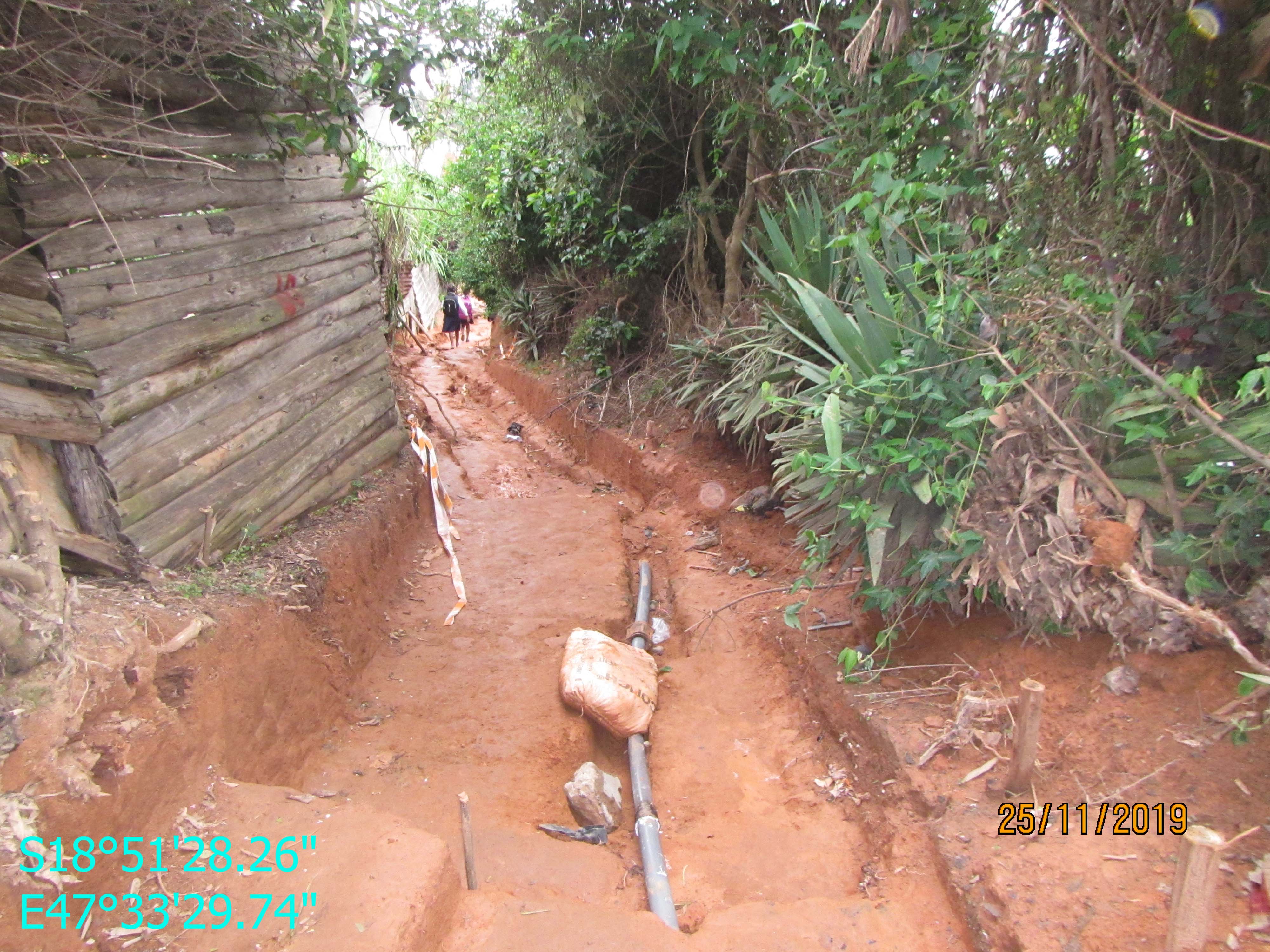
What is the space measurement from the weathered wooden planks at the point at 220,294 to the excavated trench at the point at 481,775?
124 cm

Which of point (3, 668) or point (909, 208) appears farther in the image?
point (909, 208)

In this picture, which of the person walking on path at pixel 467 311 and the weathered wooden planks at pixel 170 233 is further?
the person walking on path at pixel 467 311

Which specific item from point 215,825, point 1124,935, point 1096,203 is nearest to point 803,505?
point 1096,203

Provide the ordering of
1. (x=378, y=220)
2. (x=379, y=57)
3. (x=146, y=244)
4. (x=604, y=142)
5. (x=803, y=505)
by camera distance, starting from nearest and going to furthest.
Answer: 1. (x=146, y=244)
2. (x=803, y=505)
3. (x=379, y=57)
4. (x=604, y=142)
5. (x=378, y=220)

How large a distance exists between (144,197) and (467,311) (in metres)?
10.2

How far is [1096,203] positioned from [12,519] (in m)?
3.99

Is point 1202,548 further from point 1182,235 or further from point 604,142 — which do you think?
point 604,142

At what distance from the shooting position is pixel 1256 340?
277cm

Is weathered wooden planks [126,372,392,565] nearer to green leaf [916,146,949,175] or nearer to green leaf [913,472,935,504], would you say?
green leaf [913,472,935,504]

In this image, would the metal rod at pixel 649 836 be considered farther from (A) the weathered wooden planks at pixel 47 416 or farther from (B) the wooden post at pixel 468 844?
(A) the weathered wooden planks at pixel 47 416

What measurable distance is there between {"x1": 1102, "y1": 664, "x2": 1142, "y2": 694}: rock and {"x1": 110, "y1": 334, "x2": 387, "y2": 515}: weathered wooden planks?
12.2 feet

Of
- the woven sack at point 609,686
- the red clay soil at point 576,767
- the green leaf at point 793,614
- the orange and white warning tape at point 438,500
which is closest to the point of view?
the red clay soil at point 576,767

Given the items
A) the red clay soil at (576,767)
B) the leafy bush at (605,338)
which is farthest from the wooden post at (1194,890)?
the leafy bush at (605,338)

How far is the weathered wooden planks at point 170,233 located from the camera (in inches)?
112
